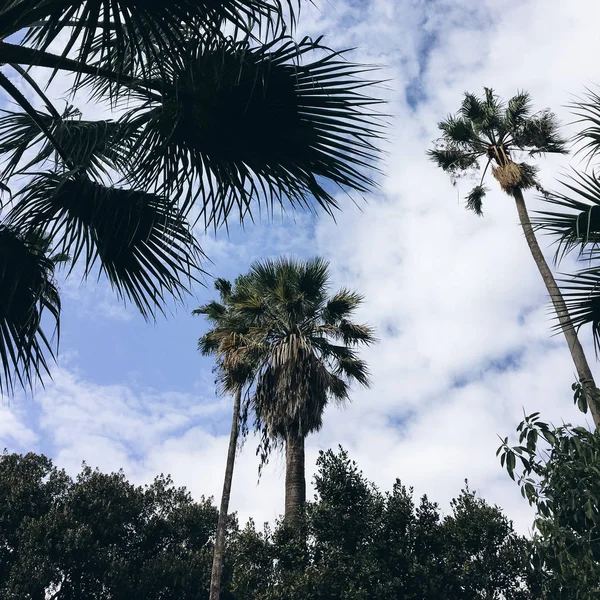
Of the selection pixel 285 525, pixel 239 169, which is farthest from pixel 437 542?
pixel 239 169

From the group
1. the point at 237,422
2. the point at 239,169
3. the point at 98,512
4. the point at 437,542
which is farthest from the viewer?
the point at 98,512

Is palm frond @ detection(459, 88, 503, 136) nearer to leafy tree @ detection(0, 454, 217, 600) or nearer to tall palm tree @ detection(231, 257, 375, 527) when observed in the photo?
tall palm tree @ detection(231, 257, 375, 527)

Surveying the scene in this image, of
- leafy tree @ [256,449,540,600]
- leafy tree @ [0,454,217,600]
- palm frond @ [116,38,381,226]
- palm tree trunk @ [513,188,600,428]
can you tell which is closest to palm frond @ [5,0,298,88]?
palm frond @ [116,38,381,226]

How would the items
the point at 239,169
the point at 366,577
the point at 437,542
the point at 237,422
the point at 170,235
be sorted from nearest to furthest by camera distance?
1. the point at 239,169
2. the point at 170,235
3. the point at 366,577
4. the point at 437,542
5. the point at 237,422

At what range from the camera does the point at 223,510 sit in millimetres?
15180

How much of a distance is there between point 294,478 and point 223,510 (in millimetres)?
3465

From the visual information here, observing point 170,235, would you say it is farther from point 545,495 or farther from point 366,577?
point 366,577

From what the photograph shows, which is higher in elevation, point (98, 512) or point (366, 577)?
point (98, 512)

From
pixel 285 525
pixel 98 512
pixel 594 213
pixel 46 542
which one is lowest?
pixel 594 213

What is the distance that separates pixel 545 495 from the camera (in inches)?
209

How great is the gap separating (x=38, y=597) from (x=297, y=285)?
12560mm

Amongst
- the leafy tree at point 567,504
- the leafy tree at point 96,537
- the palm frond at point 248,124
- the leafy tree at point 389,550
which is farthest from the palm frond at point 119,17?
the leafy tree at point 96,537

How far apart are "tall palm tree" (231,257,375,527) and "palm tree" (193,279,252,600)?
0.95 ft

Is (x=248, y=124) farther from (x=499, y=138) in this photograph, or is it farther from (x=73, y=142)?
(x=499, y=138)
